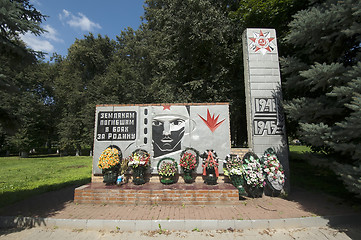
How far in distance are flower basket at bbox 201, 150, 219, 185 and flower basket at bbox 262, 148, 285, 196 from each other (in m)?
1.54

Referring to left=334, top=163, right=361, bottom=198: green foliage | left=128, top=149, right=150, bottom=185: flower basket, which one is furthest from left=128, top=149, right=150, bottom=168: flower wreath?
left=334, top=163, right=361, bottom=198: green foliage

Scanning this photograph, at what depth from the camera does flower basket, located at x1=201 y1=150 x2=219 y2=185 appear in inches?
238

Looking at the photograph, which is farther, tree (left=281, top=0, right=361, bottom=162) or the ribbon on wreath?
the ribbon on wreath

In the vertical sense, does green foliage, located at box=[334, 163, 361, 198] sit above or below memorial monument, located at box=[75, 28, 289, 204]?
below

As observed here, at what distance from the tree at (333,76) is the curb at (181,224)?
163 centimetres

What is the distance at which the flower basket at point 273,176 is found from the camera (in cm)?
588

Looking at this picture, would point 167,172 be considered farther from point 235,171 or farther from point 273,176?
point 273,176

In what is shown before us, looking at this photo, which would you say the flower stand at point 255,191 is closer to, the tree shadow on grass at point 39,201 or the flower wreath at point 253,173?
the flower wreath at point 253,173

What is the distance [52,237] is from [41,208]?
1.72m

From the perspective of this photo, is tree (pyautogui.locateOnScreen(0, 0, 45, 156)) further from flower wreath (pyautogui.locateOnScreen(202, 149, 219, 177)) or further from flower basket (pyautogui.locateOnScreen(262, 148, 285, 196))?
flower basket (pyautogui.locateOnScreen(262, 148, 285, 196))

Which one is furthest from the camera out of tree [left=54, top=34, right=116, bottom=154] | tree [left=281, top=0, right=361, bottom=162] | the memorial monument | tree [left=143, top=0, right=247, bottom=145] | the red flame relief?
tree [left=54, top=34, right=116, bottom=154]

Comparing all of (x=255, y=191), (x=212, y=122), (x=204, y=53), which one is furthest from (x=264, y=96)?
(x=204, y=53)

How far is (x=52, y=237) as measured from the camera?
381 cm

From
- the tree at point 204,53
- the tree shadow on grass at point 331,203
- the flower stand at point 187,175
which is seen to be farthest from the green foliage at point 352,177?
the tree at point 204,53
